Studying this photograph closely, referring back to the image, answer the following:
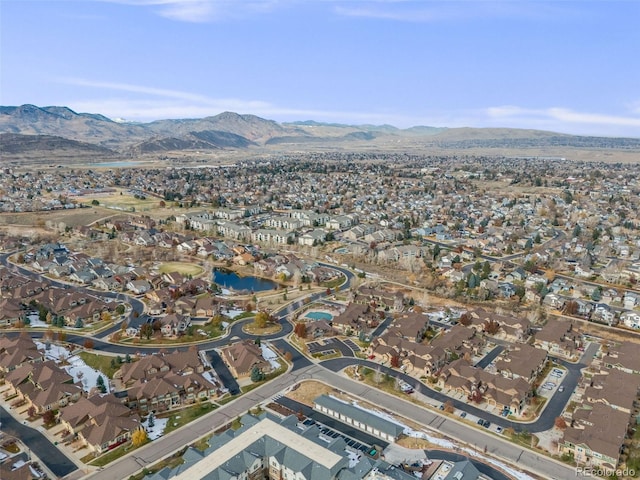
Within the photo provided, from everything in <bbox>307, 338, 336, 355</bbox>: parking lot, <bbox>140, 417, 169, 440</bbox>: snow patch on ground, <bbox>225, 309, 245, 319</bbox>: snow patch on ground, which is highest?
<bbox>225, 309, 245, 319</bbox>: snow patch on ground

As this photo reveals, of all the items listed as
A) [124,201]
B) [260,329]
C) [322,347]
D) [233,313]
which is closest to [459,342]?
[322,347]

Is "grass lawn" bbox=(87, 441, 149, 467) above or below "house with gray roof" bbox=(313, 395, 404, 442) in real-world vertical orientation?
below

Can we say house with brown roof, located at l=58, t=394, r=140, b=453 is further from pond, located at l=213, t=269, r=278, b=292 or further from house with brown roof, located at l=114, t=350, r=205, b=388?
pond, located at l=213, t=269, r=278, b=292

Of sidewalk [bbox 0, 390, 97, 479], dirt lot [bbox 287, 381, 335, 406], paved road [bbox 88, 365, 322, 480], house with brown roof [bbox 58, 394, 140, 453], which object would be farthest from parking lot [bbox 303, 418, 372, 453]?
sidewalk [bbox 0, 390, 97, 479]

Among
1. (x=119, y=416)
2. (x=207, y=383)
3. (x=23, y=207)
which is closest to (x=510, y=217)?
(x=207, y=383)

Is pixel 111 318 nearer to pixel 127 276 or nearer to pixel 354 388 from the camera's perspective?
pixel 127 276

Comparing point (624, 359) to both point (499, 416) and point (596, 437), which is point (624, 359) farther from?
point (499, 416)

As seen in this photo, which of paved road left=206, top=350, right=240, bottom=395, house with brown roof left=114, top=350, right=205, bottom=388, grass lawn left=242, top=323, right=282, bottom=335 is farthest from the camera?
grass lawn left=242, top=323, right=282, bottom=335
